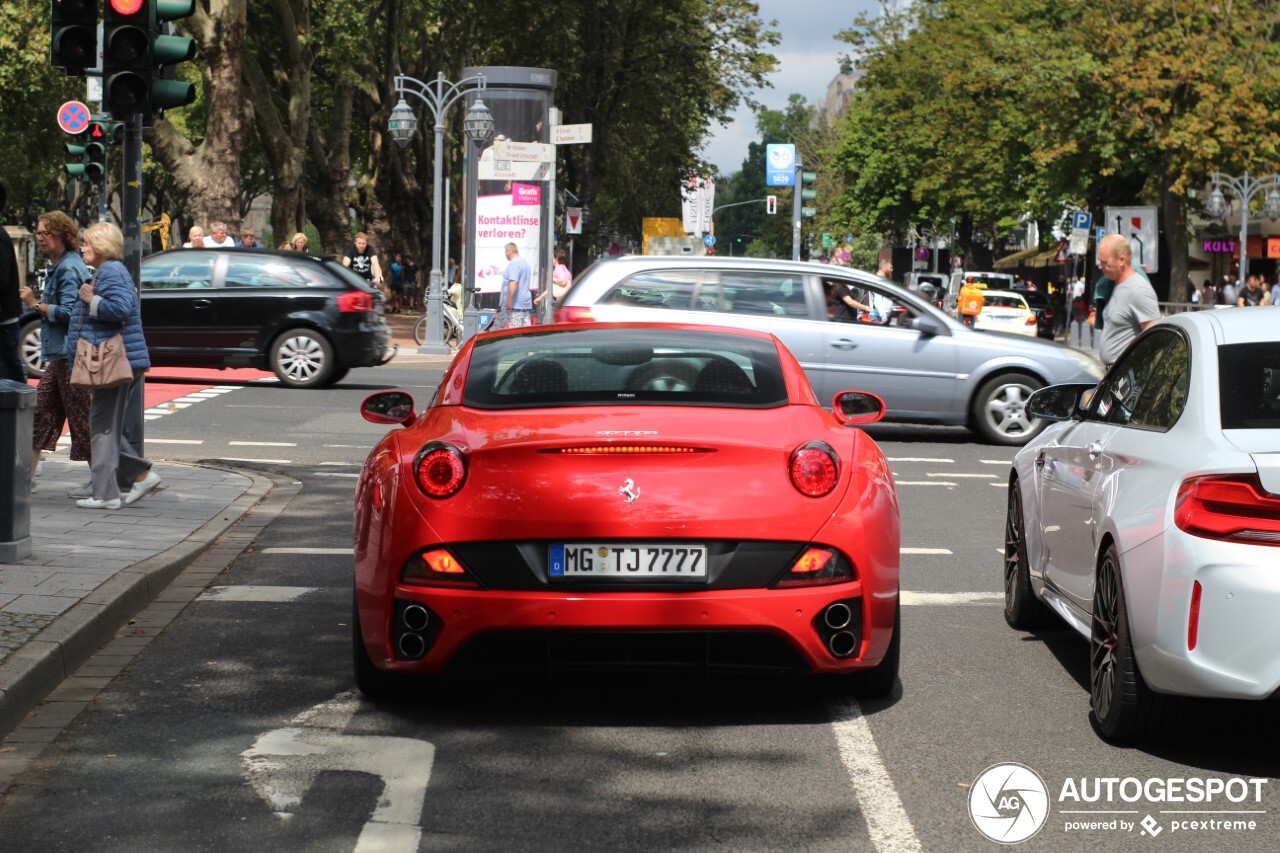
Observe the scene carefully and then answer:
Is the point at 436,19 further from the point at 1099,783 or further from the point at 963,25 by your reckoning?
the point at 1099,783

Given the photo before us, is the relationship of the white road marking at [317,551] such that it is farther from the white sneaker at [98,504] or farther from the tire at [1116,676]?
the tire at [1116,676]

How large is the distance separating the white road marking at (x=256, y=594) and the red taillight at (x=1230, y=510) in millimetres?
4543

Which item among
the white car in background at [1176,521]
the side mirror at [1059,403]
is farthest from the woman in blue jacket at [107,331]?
the white car in background at [1176,521]

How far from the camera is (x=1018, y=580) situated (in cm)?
802

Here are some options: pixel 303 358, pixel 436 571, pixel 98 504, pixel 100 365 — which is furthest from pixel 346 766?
pixel 303 358

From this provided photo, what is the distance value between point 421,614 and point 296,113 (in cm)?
3485

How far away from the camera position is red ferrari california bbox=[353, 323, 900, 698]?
584 centimetres

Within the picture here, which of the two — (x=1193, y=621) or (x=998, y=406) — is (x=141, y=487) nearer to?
(x=1193, y=621)

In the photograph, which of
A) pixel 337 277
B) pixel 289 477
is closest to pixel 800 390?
pixel 289 477

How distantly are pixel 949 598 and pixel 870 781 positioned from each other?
11.7 ft

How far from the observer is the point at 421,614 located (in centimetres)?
597

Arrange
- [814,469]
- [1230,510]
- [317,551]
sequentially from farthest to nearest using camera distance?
[317,551] → [814,469] → [1230,510]

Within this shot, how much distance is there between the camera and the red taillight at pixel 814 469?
603cm

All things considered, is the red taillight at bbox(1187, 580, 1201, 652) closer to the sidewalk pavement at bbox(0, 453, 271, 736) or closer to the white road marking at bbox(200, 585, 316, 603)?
the sidewalk pavement at bbox(0, 453, 271, 736)
